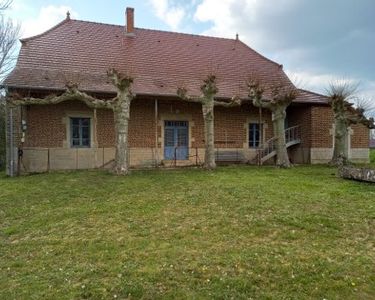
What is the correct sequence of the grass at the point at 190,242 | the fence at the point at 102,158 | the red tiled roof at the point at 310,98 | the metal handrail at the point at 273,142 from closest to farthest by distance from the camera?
the grass at the point at 190,242 → the fence at the point at 102,158 → the metal handrail at the point at 273,142 → the red tiled roof at the point at 310,98

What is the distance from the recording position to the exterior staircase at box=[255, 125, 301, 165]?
17.0 m

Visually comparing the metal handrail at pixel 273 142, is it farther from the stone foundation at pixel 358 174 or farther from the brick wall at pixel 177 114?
the stone foundation at pixel 358 174

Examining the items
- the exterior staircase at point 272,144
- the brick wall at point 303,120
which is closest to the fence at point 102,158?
the exterior staircase at point 272,144

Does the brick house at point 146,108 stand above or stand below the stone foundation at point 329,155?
above

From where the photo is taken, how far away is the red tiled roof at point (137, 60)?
594 inches

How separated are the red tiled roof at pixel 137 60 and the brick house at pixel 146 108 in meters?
0.05

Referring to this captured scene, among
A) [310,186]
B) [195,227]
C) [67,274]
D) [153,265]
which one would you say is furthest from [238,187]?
[67,274]

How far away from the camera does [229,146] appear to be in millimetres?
17422

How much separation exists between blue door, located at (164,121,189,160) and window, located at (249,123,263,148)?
3.09m

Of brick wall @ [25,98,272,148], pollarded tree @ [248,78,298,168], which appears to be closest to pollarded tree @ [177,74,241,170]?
pollarded tree @ [248,78,298,168]

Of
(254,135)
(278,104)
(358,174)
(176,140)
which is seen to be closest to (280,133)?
(278,104)

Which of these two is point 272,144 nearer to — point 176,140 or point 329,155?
point 329,155

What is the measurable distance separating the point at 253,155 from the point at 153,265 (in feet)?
45.0

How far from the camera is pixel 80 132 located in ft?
51.1
